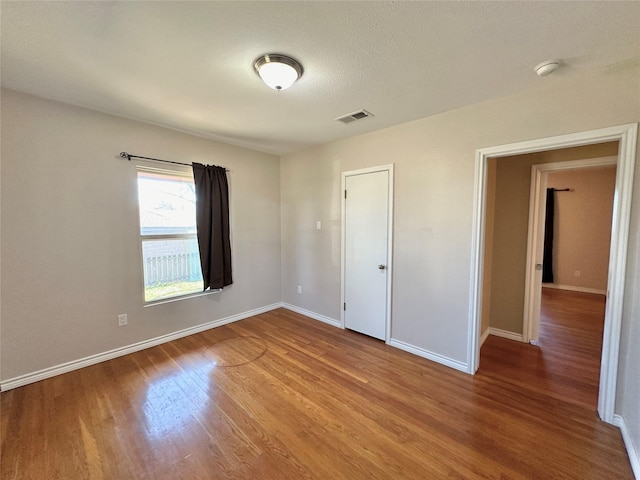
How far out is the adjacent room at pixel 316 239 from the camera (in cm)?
149

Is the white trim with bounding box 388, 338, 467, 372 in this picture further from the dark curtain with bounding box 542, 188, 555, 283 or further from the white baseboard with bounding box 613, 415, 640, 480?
the dark curtain with bounding box 542, 188, 555, 283

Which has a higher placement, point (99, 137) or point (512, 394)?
point (99, 137)

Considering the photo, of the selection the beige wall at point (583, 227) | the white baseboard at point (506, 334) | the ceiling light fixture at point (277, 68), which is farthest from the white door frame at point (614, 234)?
the beige wall at point (583, 227)

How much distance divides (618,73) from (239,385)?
12.0ft

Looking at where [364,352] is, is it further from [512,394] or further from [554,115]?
[554,115]

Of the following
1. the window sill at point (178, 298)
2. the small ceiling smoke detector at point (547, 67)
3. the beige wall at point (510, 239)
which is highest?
the small ceiling smoke detector at point (547, 67)

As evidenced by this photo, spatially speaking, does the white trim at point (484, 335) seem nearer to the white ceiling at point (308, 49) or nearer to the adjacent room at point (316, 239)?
the adjacent room at point (316, 239)

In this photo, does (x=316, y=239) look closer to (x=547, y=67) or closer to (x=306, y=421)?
(x=306, y=421)

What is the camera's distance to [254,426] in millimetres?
1796

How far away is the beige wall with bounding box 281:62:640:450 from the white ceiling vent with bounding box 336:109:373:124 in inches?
17.1

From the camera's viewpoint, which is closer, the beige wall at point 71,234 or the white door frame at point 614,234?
the white door frame at point 614,234

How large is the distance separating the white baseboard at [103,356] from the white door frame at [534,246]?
146 inches

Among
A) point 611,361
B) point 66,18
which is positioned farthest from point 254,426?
point 66,18

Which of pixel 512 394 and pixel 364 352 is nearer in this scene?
pixel 512 394
